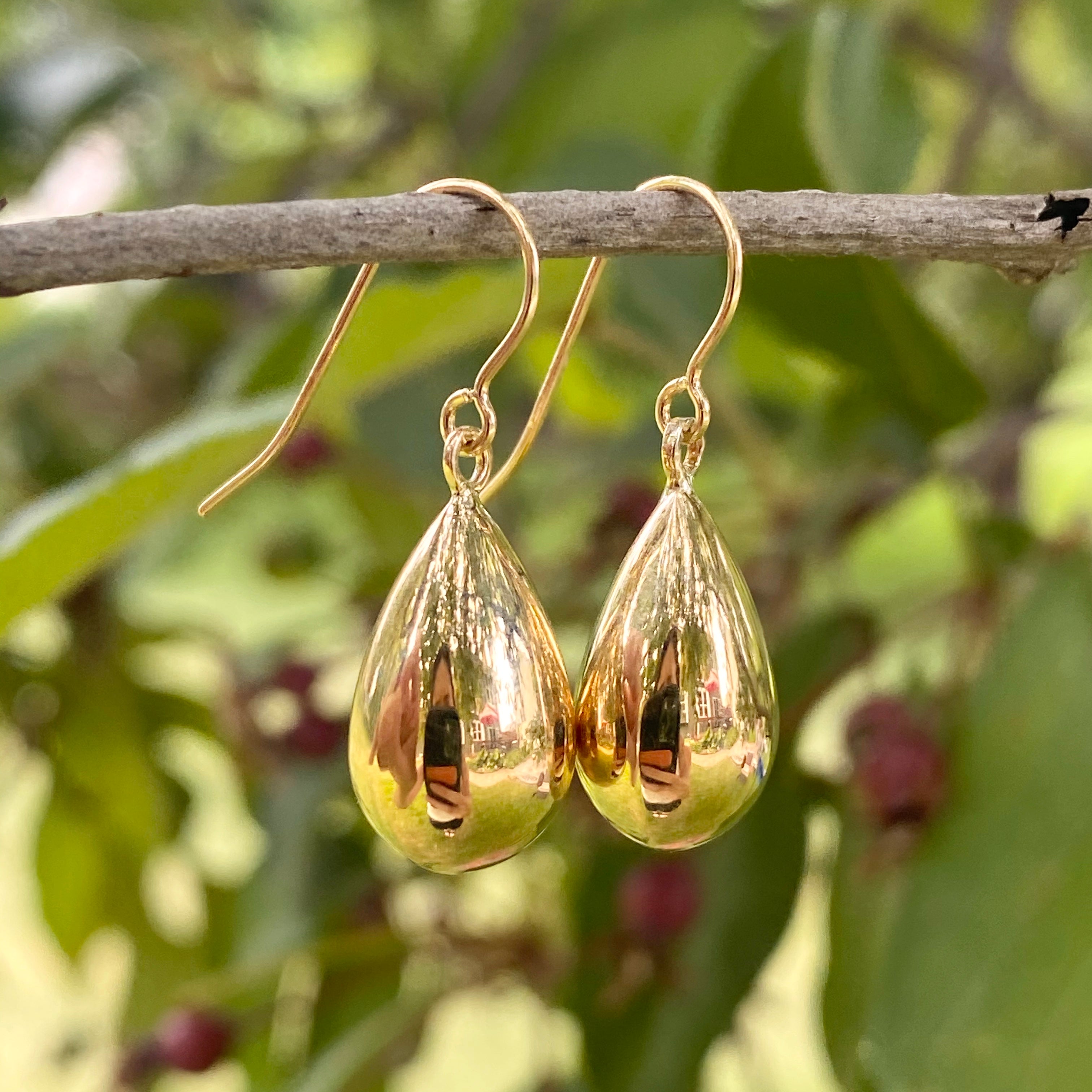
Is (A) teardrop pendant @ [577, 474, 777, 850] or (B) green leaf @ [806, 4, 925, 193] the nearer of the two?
(A) teardrop pendant @ [577, 474, 777, 850]

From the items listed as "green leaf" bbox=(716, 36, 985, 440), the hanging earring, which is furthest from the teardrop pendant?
"green leaf" bbox=(716, 36, 985, 440)

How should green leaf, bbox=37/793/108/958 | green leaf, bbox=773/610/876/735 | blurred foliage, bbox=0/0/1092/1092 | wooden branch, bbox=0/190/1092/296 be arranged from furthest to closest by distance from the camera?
1. green leaf, bbox=37/793/108/958
2. green leaf, bbox=773/610/876/735
3. blurred foliage, bbox=0/0/1092/1092
4. wooden branch, bbox=0/190/1092/296

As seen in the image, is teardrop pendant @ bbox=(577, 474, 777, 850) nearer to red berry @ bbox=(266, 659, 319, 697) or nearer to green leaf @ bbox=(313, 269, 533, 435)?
green leaf @ bbox=(313, 269, 533, 435)

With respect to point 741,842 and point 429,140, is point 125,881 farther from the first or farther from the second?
point 429,140

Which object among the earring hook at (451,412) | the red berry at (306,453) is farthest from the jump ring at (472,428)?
the red berry at (306,453)

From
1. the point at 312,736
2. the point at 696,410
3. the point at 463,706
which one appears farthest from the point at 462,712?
the point at 312,736

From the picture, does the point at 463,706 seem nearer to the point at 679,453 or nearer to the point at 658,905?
the point at 679,453

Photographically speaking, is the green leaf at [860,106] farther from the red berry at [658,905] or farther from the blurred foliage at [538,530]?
the red berry at [658,905]
